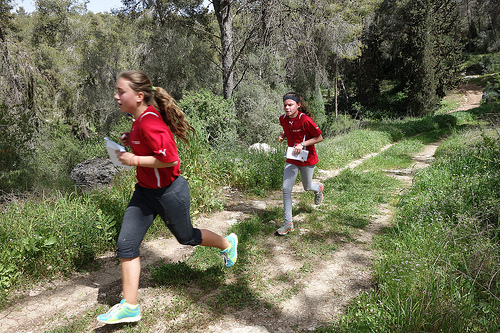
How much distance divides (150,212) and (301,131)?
2396mm

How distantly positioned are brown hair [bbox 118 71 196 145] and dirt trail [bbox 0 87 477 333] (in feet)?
5.34

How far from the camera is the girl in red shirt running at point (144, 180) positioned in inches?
91.6

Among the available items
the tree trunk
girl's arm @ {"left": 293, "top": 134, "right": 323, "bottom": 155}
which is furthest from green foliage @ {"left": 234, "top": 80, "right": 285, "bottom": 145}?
girl's arm @ {"left": 293, "top": 134, "right": 323, "bottom": 155}

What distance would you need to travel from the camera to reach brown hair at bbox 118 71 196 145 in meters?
2.47

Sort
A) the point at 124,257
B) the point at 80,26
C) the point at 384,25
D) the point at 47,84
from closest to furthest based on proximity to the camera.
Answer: the point at 124,257, the point at 47,84, the point at 80,26, the point at 384,25

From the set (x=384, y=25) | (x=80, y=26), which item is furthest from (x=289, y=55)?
(x=384, y=25)

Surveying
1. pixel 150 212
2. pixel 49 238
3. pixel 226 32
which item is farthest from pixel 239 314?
pixel 226 32

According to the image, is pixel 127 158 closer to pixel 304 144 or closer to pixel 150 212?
pixel 150 212

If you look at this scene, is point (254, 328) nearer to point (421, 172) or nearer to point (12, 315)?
point (12, 315)

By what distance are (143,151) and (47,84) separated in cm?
815

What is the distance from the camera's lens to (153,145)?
2.30 m

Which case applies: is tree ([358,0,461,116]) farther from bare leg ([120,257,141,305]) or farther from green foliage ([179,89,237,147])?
bare leg ([120,257,141,305])

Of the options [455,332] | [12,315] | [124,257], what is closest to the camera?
[455,332]

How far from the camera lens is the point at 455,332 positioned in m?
2.05
